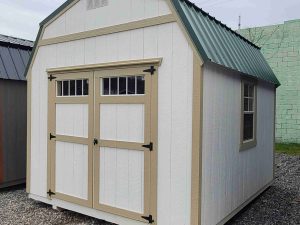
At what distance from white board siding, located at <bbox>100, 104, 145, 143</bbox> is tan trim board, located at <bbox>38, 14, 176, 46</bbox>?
3.51ft

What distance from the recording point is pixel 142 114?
4293 mm

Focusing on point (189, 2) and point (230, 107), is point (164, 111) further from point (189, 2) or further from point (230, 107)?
point (189, 2)

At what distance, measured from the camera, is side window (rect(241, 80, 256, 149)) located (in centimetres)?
532

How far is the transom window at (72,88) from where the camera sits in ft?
16.3

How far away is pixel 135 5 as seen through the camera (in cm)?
437

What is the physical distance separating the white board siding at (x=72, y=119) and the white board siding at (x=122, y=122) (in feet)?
1.23

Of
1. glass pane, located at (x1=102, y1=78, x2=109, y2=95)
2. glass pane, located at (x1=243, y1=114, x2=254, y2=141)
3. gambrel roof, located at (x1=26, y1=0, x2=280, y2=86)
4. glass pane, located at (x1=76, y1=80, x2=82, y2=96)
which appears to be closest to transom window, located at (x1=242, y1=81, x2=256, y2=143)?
glass pane, located at (x1=243, y1=114, x2=254, y2=141)

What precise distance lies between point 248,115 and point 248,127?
0.21 metres

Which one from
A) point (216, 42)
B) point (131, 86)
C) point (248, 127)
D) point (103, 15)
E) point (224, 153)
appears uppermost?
point (103, 15)

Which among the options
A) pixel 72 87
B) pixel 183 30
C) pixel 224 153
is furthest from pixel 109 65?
pixel 224 153

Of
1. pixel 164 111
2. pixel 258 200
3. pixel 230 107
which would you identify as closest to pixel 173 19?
pixel 164 111

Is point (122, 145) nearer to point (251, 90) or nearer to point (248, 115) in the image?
point (248, 115)

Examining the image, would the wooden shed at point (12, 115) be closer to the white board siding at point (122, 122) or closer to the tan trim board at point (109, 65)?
the tan trim board at point (109, 65)

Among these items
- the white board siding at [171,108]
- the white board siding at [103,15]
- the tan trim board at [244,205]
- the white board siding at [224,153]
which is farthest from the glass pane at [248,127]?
the white board siding at [103,15]
